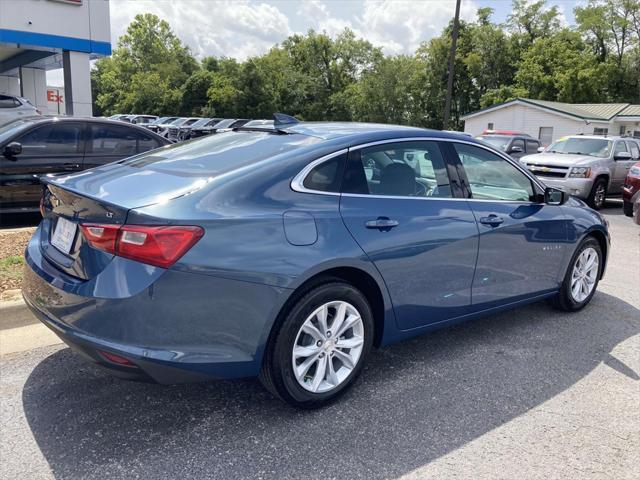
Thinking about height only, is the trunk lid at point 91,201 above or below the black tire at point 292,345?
above

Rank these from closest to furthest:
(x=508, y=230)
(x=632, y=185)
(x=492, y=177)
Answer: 1. (x=508, y=230)
2. (x=492, y=177)
3. (x=632, y=185)

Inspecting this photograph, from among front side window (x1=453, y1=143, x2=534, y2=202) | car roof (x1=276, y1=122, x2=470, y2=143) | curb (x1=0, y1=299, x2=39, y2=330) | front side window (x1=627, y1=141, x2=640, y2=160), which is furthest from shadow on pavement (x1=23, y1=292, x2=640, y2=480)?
front side window (x1=627, y1=141, x2=640, y2=160)

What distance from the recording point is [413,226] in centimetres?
350

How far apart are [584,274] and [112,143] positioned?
6.13 metres

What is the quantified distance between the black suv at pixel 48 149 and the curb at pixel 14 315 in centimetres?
321

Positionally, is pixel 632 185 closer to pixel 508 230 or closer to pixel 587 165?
pixel 587 165

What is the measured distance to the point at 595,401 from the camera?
138 inches

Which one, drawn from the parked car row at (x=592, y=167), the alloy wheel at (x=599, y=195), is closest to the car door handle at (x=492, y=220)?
the parked car row at (x=592, y=167)

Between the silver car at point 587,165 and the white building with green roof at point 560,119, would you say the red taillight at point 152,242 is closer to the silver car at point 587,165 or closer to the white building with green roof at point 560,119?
the silver car at point 587,165

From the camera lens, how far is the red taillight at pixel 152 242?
2.60m

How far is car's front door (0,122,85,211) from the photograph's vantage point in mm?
6930

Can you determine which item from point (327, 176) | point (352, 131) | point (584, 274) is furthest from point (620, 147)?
point (327, 176)

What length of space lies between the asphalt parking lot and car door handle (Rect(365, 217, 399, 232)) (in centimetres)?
102

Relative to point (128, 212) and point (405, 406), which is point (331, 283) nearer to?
point (405, 406)
